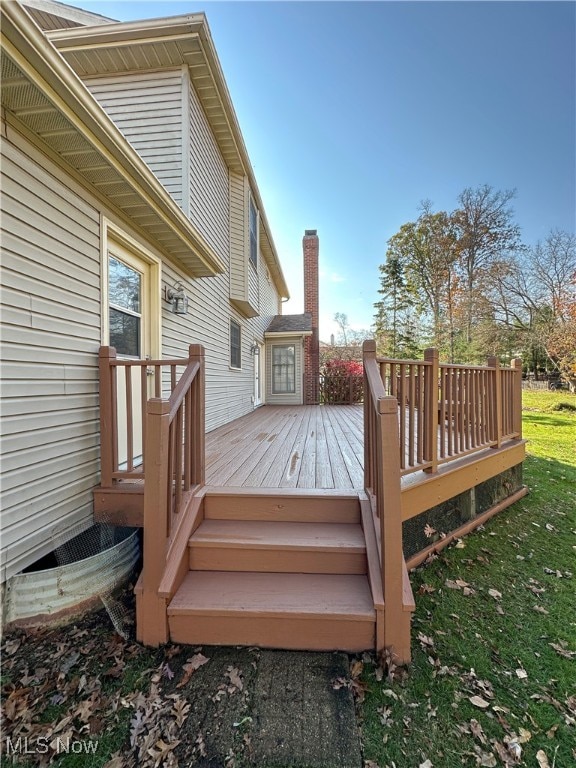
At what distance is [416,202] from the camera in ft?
63.1

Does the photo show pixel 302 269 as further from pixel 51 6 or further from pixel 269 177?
pixel 51 6

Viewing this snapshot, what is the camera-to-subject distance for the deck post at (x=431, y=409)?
270cm

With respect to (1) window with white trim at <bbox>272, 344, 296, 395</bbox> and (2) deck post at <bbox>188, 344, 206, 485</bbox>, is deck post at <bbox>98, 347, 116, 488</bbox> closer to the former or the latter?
(2) deck post at <bbox>188, 344, 206, 485</bbox>

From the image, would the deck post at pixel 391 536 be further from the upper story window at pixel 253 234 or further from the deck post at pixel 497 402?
the upper story window at pixel 253 234

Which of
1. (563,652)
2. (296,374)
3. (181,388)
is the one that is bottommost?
(563,652)

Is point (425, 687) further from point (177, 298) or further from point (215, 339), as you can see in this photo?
point (215, 339)

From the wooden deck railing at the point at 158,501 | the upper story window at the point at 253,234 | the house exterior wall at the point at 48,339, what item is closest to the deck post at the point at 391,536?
the wooden deck railing at the point at 158,501

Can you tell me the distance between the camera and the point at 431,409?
269 centimetres

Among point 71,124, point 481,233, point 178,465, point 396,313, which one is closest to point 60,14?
point 71,124

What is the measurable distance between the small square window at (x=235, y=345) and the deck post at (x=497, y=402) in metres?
4.92

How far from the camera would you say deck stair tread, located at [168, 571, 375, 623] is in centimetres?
182

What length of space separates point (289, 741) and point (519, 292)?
1902 cm

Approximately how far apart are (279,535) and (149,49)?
19.3ft

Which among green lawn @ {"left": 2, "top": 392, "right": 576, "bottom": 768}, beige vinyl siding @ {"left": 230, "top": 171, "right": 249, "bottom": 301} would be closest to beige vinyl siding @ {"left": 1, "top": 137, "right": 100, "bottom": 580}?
green lawn @ {"left": 2, "top": 392, "right": 576, "bottom": 768}
